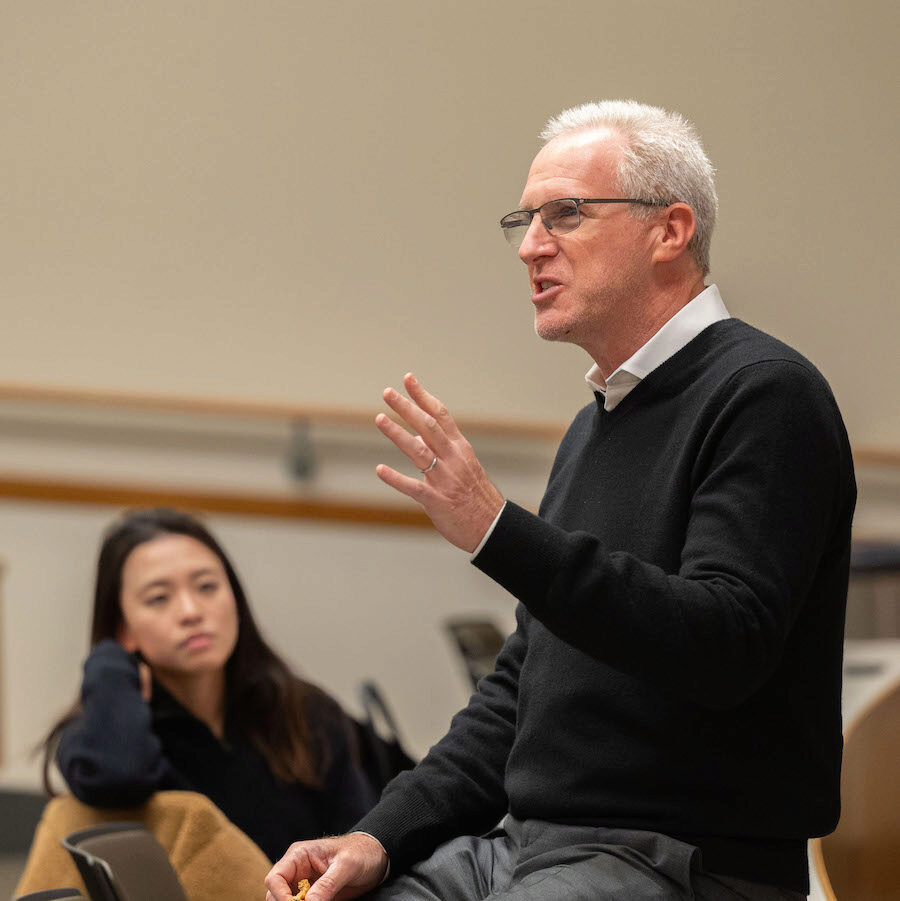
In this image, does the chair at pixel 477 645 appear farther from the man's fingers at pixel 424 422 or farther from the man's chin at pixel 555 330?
the man's fingers at pixel 424 422

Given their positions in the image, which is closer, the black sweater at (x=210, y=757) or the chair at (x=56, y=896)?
the chair at (x=56, y=896)

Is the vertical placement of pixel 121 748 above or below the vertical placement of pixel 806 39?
below

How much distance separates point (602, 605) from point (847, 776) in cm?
73

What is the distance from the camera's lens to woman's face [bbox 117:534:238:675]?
7.35ft

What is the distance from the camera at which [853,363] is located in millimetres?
A: 4312

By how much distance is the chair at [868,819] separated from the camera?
1683 mm

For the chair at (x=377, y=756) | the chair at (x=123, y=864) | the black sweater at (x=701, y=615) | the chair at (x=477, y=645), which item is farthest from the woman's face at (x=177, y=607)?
the black sweater at (x=701, y=615)

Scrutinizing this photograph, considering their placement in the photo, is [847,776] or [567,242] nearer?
[567,242]

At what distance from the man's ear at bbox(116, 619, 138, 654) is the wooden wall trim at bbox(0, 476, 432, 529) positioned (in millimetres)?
1572

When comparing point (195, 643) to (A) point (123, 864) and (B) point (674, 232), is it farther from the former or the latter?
(B) point (674, 232)

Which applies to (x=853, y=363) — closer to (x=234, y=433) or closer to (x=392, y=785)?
(x=234, y=433)

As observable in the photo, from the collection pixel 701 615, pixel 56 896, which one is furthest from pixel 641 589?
pixel 56 896

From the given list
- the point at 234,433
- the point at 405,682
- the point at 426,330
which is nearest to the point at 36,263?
the point at 234,433

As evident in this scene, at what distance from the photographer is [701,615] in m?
1.17
